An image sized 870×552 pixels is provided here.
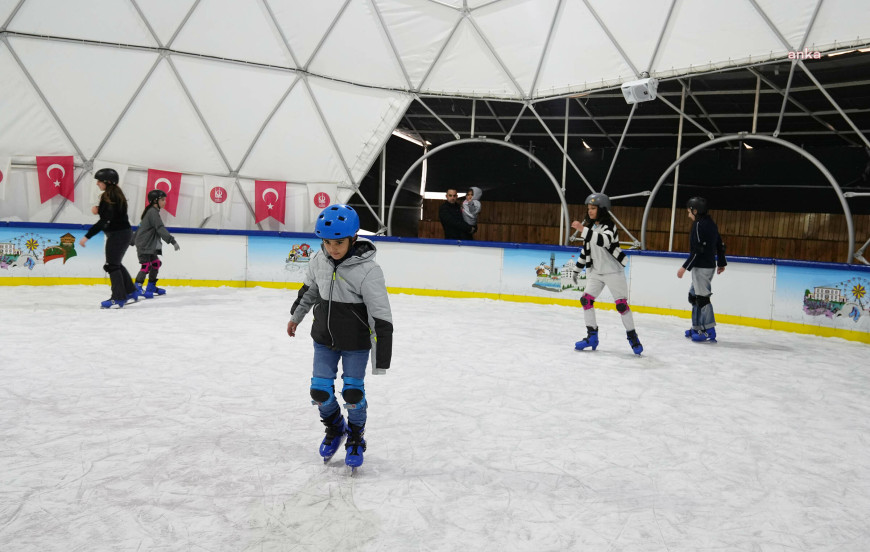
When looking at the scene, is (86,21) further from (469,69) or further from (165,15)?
(469,69)

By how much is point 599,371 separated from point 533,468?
2768 millimetres

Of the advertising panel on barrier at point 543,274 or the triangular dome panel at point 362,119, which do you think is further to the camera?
the triangular dome panel at point 362,119

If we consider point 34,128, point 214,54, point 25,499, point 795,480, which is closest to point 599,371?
point 795,480

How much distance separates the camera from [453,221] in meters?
12.4

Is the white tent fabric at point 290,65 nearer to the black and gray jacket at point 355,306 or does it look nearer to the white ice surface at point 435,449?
the white ice surface at point 435,449

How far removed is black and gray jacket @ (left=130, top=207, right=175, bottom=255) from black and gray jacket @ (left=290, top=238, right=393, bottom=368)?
6.92 meters

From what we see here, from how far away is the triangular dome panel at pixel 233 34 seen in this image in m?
12.3

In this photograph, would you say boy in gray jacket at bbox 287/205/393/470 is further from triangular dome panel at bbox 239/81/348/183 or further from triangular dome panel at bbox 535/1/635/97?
triangular dome panel at bbox 239/81/348/183

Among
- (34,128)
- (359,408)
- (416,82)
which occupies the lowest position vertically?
(359,408)

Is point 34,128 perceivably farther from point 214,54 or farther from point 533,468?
point 533,468

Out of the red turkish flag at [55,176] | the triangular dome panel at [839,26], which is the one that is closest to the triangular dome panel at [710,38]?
the triangular dome panel at [839,26]

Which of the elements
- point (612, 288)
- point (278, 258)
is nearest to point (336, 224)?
point (612, 288)

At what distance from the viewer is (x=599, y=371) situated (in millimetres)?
6234

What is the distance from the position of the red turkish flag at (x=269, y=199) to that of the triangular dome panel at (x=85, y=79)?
9.77ft
